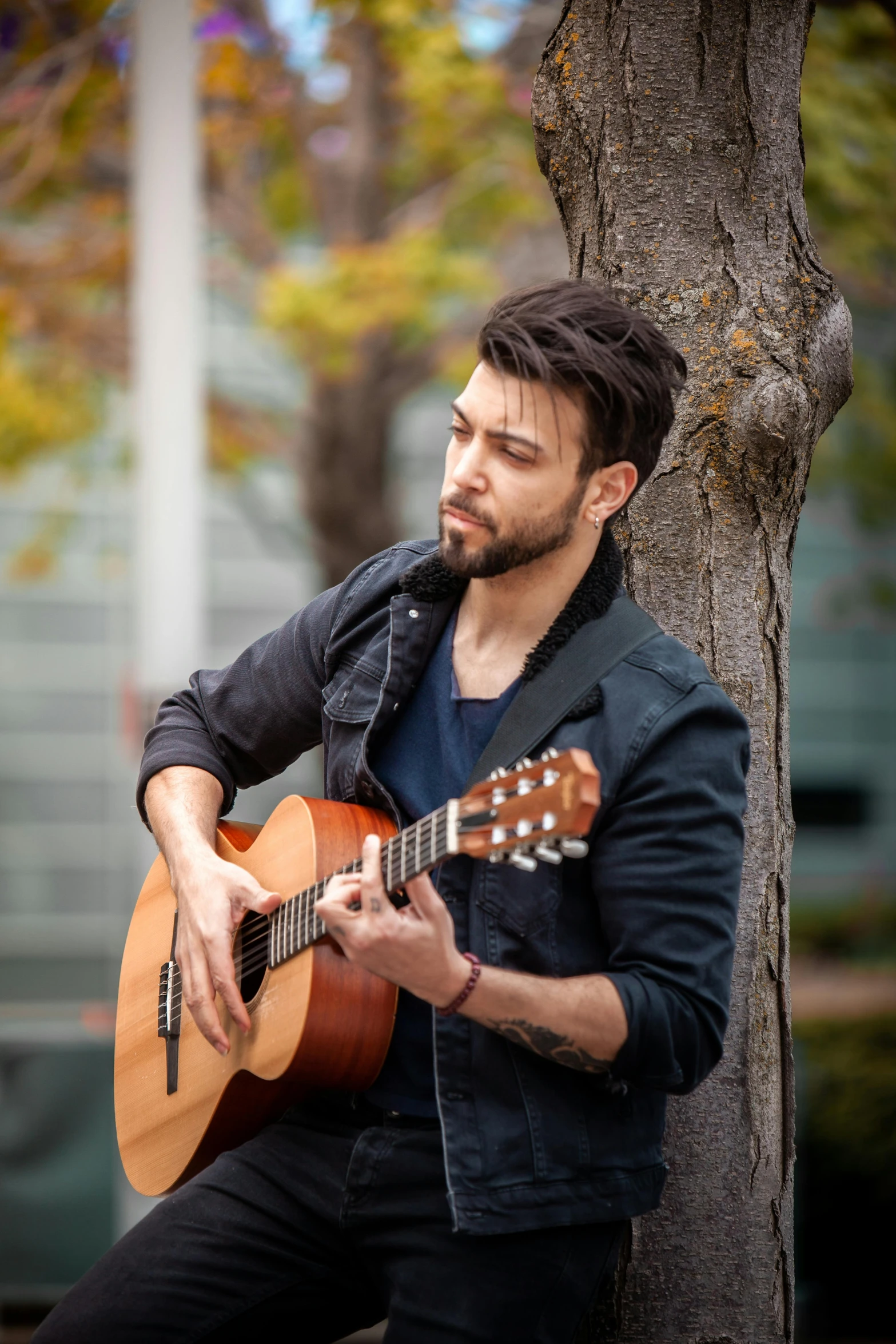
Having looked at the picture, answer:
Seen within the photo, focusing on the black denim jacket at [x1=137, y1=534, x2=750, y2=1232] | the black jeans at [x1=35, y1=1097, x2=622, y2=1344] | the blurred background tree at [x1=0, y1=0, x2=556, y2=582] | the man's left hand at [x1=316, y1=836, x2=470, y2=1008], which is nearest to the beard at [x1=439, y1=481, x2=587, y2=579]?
the black denim jacket at [x1=137, y1=534, x2=750, y2=1232]

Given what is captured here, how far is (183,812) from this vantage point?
2.49 metres

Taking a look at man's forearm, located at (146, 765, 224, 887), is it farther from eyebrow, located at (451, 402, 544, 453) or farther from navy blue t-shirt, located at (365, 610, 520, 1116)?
eyebrow, located at (451, 402, 544, 453)

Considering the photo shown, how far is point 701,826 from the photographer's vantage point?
195cm

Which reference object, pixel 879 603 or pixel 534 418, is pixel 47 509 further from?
pixel 534 418

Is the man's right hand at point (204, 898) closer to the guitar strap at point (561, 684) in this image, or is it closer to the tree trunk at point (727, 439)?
the guitar strap at point (561, 684)

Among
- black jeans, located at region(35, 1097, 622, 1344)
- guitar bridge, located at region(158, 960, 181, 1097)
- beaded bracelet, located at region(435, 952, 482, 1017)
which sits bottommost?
black jeans, located at region(35, 1097, 622, 1344)

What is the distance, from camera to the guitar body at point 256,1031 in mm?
2072

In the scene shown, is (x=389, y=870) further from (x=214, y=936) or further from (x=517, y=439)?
(x=517, y=439)

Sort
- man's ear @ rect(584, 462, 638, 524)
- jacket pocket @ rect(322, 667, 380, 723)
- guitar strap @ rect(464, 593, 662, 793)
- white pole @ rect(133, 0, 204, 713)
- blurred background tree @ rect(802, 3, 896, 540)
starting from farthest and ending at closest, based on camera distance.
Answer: blurred background tree @ rect(802, 3, 896, 540) < white pole @ rect(133, 0, 204, 713) < jacket pocket @ rect(322, 667, 380, 723) < man's ear @ rect(584, 462, 638, 524) < guitar strap @ rect(464, 593, 662, 793)

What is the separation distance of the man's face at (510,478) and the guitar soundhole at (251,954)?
70 centimetres

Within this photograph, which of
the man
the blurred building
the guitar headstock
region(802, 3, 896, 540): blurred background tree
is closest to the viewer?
the guitar headstock

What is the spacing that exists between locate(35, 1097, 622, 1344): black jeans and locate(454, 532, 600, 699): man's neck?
71 centimetres

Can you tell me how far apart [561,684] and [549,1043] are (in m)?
0.54

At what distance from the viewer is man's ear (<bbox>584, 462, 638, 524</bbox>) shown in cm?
218
